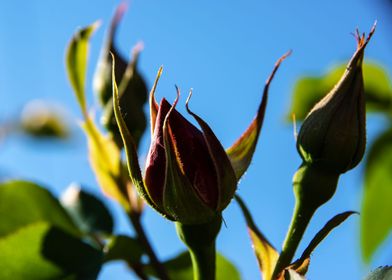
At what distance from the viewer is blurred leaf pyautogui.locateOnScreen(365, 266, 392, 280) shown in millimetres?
904

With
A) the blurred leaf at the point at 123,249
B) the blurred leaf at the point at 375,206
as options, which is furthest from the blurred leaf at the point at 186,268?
the blurred leaf at the point at 375,206

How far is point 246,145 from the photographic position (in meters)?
1.11

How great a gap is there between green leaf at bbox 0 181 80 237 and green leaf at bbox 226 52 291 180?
49cm

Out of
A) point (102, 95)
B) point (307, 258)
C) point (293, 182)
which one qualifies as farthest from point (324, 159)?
point (102, 95)

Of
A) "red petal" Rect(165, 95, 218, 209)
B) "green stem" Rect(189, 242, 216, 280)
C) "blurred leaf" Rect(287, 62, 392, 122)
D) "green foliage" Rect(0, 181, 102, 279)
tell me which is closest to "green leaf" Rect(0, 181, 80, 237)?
"green foliage" Rect(0, 181, 102, 279)

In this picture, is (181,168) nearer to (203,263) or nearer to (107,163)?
(203,263)

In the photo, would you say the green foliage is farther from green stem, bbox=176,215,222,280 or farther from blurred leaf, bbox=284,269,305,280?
blurred leaf, bbox=284,269,305,280

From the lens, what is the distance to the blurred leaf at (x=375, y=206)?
1.67m

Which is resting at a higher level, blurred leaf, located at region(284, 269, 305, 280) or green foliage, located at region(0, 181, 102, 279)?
blurred leaf, located at region(284, 269, 305, 280)

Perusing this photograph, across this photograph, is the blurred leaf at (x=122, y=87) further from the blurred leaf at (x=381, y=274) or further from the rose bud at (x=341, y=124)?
the blurred leaf at (x=381, y=274)

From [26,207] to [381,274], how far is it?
2.53ft

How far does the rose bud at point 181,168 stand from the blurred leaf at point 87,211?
21.9 inches

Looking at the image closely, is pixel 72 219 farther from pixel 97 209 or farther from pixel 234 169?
pixel 234 169

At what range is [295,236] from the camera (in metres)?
1.12
